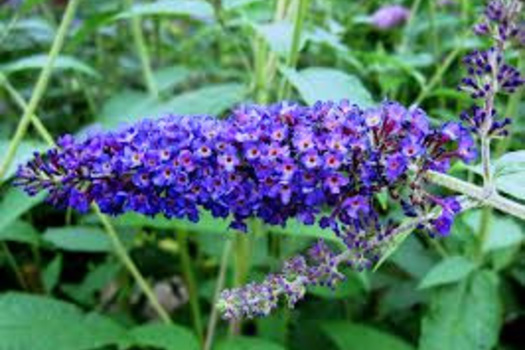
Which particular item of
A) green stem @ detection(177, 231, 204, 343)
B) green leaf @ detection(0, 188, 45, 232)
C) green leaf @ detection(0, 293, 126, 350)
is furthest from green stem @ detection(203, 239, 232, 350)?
green leaf @ detection(0, 188, 45, 232)

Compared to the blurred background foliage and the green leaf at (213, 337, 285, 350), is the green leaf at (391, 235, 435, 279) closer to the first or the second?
the blurred background foliage

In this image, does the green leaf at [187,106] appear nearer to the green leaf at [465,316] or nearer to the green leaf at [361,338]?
the green leaf at [361,338]

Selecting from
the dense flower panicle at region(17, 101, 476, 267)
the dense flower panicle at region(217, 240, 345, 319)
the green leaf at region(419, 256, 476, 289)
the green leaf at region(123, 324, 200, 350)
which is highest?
the dense flower panicle at region(17, 101, 476, 267)

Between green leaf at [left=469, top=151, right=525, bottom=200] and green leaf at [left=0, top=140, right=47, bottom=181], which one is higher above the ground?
green leaf at [left=469, top=151, right=525, bottom=200]

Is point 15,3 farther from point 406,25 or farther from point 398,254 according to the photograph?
point 398,254

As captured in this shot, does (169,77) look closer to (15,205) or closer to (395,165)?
(15,205)

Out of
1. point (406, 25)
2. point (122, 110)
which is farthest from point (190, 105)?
point (406, 25)

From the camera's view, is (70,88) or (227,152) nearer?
(227,152)
